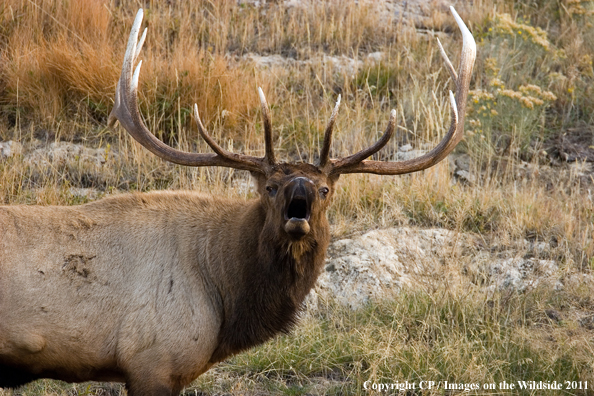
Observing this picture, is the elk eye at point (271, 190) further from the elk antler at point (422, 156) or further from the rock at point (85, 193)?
the rock at point (85, 193)

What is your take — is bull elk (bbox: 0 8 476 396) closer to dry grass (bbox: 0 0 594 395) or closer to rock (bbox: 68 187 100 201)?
dry grass (bbox: 0 0 594 395)

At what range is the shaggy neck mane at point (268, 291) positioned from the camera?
14.9ft

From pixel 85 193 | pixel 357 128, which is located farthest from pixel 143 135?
pixel 357 128

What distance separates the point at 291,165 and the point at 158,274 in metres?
1.03

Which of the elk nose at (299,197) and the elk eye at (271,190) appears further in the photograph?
the elk eye at (271,190)

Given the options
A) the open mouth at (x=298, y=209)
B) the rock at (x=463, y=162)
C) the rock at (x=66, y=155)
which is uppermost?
the open mouth at (x=298, y=209)

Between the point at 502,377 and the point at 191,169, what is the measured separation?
12.6 feet

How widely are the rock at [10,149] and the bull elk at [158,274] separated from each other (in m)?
3.16

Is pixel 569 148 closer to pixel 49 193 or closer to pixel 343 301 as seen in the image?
pixel 343 301

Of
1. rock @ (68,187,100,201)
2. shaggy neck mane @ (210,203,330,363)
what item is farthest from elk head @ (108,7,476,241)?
rock @ (68,187,100,201)

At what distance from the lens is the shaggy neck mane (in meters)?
4.54

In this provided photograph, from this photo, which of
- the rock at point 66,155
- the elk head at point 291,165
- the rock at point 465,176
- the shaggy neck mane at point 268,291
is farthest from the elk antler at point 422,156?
the rock at point 66,155

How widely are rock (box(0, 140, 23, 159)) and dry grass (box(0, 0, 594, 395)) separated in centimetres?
15

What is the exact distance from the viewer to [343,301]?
6.30 meters
